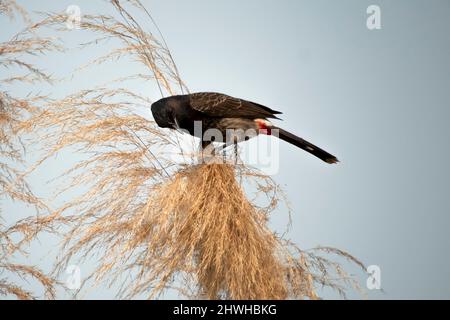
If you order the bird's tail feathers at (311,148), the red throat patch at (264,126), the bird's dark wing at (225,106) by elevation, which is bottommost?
the bird's tail feathers at (311,148)

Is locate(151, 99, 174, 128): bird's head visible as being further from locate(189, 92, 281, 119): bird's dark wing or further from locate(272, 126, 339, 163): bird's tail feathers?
locate(272, 126, 339, 163): bird's tail feathers

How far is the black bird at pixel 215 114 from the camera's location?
384 centimetres

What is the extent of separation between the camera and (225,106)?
398 centimetres

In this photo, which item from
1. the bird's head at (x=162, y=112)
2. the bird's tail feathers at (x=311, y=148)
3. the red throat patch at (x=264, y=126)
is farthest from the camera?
the red throat patch at (x=264, y=126)

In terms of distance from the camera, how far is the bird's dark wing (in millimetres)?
3912

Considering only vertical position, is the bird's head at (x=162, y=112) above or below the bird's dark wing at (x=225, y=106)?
below

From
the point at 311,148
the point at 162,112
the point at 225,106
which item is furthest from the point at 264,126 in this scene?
the point at 162,112

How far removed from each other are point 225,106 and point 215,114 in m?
0.09

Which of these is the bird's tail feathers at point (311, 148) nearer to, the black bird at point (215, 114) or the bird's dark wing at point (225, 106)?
the black bird at point (215, 114)

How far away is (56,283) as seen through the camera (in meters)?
3.49

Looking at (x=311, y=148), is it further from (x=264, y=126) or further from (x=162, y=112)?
(x=162, y=112)

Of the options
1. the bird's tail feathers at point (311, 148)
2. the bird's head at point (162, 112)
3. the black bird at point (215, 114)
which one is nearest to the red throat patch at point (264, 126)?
the black bird at point (215, 114)

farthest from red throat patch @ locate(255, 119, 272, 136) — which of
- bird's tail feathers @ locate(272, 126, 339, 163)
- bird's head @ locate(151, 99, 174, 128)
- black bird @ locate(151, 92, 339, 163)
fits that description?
bird's head @ locate(151, 99, 174, 128)
